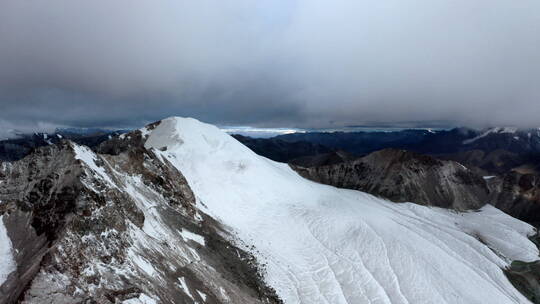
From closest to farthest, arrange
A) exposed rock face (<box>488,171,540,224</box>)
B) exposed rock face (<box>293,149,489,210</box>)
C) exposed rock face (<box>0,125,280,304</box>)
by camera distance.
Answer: exposed rock face (<box>0,125,280,304</box>), exposed rock face (<box>293,149,489,210</box>), exposed rock face (<box>488,171,540,224</box>)

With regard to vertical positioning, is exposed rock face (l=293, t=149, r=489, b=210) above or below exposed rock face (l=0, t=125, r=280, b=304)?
below

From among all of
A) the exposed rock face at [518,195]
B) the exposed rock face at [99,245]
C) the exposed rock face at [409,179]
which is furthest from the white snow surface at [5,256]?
the exposed rock face at [518,195]

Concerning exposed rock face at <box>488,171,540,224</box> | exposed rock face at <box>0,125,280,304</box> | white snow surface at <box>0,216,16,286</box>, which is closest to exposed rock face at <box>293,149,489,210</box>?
exposed rock face at <box>488,171,540,224</box>

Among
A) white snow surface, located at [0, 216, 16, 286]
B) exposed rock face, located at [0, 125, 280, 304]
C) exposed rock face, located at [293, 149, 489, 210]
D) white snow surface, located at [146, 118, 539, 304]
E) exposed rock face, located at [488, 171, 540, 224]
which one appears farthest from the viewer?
exposed rock face, located at [488, 171, 540, 224]

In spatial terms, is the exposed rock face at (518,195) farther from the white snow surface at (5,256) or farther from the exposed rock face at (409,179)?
the white snow surface at (5,256)

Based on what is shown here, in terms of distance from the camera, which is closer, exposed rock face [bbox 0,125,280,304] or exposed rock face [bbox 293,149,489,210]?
exposed rock face [bbox 0,125,280,304]

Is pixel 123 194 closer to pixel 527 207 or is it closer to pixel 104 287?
pixel 104 287

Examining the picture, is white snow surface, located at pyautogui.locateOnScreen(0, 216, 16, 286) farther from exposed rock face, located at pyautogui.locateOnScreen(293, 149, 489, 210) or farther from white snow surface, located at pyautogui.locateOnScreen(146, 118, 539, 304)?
exposed rock face, located at pyautogui.locateOnScreen(293, 149, 489, 210)
